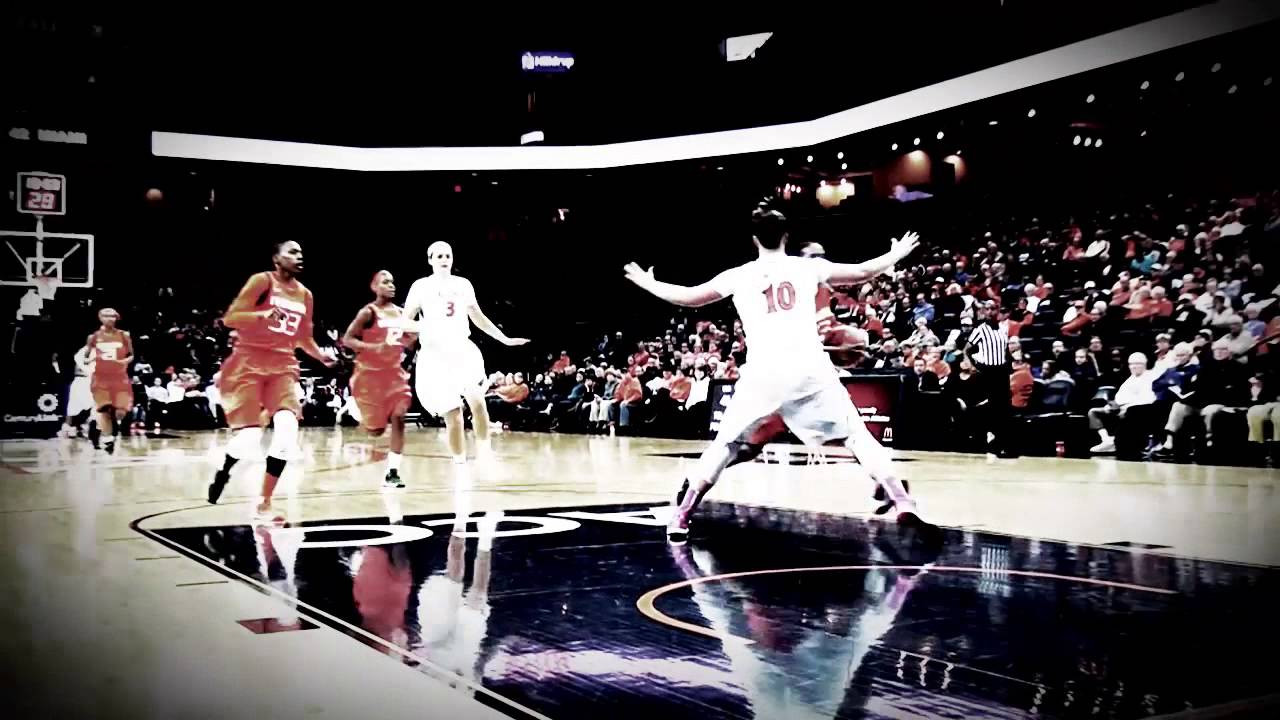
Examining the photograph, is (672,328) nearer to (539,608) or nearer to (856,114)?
(856,114)

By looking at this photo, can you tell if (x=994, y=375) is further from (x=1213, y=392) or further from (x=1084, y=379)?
(x=1213, y=392)

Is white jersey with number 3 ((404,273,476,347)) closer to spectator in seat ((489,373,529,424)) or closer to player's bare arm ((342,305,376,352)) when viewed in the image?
player's bare arm ((342,305,376,352))

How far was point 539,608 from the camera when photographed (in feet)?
13.3

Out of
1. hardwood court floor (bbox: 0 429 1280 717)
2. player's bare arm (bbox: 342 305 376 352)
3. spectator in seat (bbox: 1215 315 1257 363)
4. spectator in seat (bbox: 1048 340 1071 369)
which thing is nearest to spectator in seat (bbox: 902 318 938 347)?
spectator in seat (bbox: 1048 340 1071 369)

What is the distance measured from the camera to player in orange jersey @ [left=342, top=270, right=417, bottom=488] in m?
8.58

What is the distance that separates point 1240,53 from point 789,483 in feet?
41.0

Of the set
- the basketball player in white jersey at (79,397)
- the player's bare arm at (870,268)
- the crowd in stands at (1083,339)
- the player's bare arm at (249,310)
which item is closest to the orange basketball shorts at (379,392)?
the player's bare arm at (249,310)

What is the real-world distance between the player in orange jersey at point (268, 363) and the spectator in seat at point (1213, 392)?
32.2 ft

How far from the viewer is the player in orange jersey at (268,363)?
6.68 metres

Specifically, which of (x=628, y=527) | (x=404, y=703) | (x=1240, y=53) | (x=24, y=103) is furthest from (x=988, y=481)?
(x=1240, y=53)

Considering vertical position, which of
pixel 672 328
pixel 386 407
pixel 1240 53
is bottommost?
pixel 386 407

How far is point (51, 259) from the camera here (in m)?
11.6

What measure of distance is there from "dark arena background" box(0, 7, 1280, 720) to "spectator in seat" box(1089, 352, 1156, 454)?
64 millimetres

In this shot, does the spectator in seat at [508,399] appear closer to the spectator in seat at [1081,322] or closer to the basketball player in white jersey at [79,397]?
the basketball player in white jersey at [79,397]
